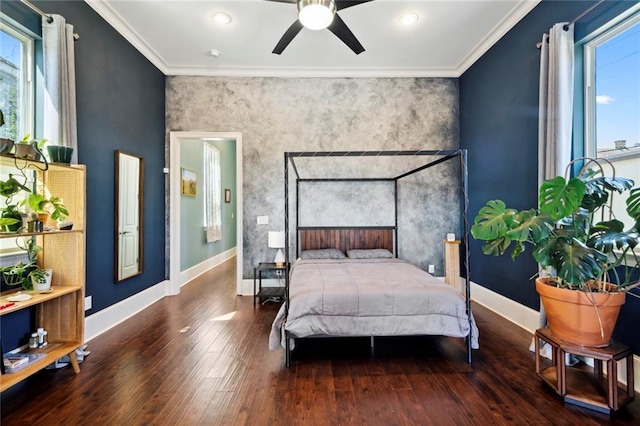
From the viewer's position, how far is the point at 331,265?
349 centimetres

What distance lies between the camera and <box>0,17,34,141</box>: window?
2217 mm

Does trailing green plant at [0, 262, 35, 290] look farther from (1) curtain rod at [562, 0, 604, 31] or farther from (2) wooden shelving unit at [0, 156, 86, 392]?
(1) curtain rod at [562, 0, 604, 31]

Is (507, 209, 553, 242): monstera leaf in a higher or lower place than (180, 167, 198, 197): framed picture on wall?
lower

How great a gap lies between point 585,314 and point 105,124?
4.39 meters

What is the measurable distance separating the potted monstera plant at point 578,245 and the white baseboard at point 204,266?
464 cm

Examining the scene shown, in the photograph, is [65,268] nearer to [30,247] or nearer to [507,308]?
[30,247]

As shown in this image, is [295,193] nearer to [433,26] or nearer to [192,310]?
[192,310]

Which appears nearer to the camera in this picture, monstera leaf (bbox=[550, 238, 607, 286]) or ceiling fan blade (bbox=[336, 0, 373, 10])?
monstera leaf (bbox=[550, 238, 607, 286])

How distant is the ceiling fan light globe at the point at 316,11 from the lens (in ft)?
6.95

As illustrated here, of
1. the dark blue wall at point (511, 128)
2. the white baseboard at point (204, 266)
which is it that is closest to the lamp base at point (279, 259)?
the white baseboard at point (204, 266)

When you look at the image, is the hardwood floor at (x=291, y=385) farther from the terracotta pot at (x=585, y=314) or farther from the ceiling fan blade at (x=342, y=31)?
the ceiling fan blade at (x=342, y=31)

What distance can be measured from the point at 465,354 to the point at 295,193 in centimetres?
292

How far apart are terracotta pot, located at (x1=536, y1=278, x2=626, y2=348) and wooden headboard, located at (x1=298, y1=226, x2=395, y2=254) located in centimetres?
250

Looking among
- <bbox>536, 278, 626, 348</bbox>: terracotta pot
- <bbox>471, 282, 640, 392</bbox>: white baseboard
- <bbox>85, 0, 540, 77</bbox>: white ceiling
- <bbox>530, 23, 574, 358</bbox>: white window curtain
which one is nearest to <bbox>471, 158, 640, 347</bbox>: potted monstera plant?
<bbox>536, 278, 626, 348</bbox>: terracotta pot
